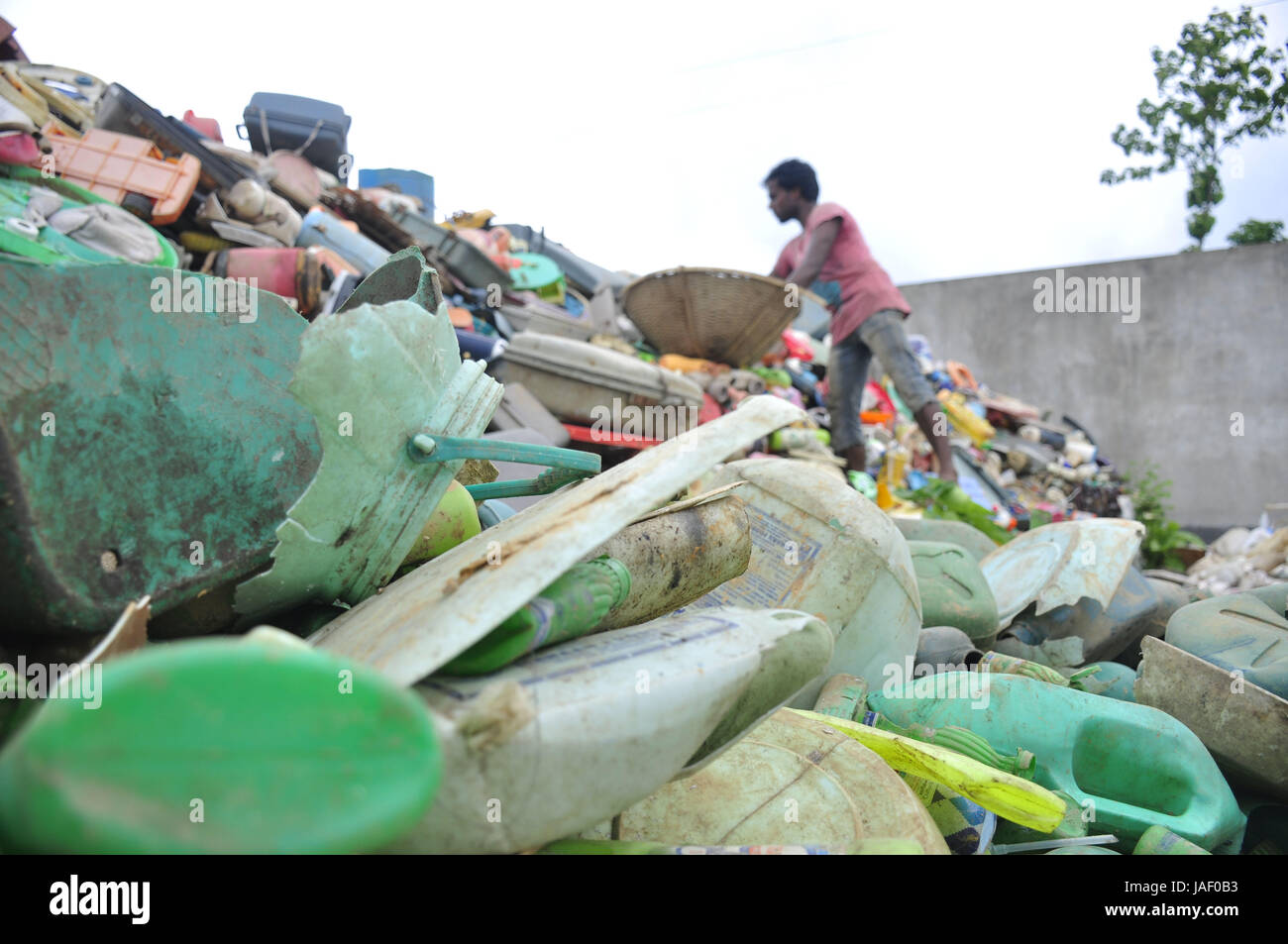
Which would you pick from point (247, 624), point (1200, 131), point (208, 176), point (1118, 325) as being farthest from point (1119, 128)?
point (247, 624)

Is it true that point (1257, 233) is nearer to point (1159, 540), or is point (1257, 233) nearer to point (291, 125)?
point (1159, 540)

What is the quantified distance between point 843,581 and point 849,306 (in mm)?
3115

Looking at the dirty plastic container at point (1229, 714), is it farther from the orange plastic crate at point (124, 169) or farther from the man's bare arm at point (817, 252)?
the orange plastic crate at point (124, 169)

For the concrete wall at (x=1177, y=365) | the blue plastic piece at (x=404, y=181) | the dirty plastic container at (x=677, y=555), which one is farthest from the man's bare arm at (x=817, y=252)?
the concrete wall at (x=1177, y=365)

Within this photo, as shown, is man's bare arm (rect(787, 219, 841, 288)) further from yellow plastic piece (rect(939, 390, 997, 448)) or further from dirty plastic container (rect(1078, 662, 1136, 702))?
yellow plastic piece (rect(939, 390, 997, 448))

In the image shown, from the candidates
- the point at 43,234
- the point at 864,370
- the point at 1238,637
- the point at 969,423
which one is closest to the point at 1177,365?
the point at 969,423

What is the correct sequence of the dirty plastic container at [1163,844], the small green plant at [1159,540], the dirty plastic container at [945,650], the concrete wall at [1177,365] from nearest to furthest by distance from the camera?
the dirty plastic container at [1163,844] < the dirty plastic container at [945,650] < the small green plant at [1159,540] < the concrete wall at [1177,365]

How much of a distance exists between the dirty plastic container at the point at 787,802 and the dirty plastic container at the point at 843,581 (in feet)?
1.75

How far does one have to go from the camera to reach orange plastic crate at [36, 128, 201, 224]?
12.6 ft

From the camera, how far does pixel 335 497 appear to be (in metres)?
0.94

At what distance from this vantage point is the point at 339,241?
474 centimetres

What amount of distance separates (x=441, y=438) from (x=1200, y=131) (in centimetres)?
1376

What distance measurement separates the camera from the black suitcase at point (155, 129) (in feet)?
14.3
